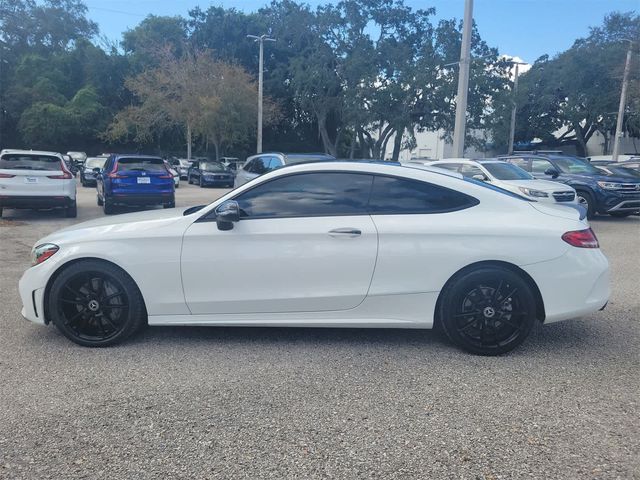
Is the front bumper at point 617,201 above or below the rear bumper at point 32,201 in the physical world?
above

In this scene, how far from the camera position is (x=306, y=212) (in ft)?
14.5

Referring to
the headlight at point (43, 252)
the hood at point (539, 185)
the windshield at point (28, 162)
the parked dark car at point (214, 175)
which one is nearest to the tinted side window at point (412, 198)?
the headlight at point (43, 252)

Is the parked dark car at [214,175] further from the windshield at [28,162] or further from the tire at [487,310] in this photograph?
the tire at [487,310]

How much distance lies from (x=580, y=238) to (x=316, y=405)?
2.47 m

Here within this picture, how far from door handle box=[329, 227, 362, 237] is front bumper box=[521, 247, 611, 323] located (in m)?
1.31

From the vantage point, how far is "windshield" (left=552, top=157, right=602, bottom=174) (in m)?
14.2

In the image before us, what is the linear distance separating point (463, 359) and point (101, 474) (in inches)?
107

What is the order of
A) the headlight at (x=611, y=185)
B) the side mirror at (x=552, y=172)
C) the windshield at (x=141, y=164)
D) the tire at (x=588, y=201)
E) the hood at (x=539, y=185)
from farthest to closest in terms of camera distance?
the windshield at (x=141, y=164), the tire at (x=588, y=201), the headlight at (x=611, y=185), the side mirror at (x=552, y=172), the hood at (x=539, y=185)

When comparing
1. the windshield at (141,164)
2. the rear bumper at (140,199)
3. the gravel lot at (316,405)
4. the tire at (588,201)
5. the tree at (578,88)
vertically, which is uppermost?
the tree at (578,88)

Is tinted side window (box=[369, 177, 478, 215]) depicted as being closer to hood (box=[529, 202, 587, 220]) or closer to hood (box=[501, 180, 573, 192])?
hood (box=[529, 202, 587, 220])

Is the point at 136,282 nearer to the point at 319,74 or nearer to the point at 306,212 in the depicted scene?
the point at 306,212

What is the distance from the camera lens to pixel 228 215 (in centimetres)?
427

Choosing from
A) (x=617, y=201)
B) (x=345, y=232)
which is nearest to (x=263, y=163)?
(x=617, y=201)

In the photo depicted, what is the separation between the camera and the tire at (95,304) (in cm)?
438
